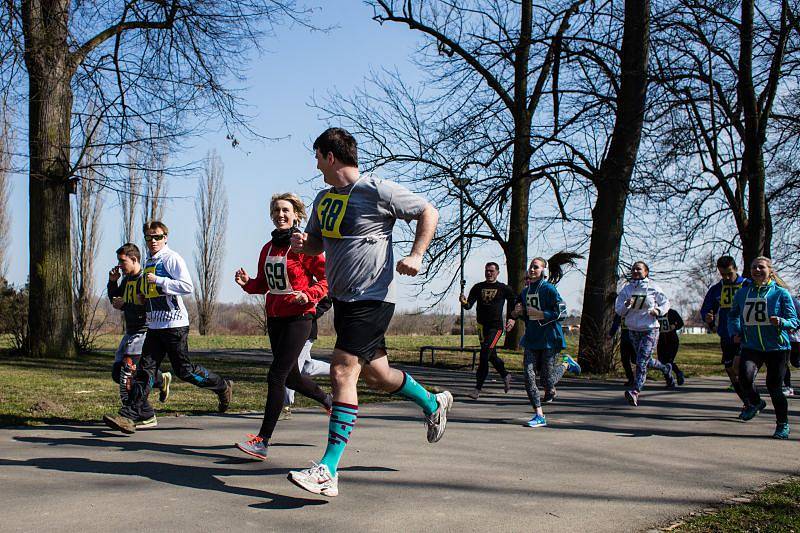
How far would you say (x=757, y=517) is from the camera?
4473 mm

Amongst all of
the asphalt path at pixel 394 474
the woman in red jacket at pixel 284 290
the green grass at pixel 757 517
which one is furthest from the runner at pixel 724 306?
the woman in red jacket at pixel 284 290

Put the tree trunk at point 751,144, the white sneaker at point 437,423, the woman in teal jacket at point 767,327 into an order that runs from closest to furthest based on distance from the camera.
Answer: the white sneaker at point 437,423, the woman in teal jacket at point 767,327, the tree trunk at point 751,144

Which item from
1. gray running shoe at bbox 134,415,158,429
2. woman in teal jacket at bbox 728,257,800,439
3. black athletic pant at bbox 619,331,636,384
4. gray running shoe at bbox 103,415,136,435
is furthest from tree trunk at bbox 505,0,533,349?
gray running shoe at bbox 103,415,136,435

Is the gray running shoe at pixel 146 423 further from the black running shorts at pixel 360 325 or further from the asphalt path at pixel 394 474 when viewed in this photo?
the black running shorts at pixel 360 325

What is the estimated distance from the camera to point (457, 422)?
830 cm

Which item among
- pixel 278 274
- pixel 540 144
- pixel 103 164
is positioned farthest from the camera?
pixel 540 144

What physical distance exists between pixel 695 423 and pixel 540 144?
10.6m

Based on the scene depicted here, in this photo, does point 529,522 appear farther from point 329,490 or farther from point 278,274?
point 278,274

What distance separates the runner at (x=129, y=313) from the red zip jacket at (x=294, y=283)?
1.45 meters

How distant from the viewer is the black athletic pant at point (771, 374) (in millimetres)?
7973

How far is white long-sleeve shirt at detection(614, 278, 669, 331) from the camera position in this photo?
37.2 ft

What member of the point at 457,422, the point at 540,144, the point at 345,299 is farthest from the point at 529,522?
the point at 540,144

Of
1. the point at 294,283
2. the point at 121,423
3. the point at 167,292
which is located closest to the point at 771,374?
the point at 294,283

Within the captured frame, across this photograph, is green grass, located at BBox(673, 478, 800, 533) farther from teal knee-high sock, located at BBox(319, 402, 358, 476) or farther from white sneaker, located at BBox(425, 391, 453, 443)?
teal knee-high sock, located at BBox(319, 402, 358, 476)
